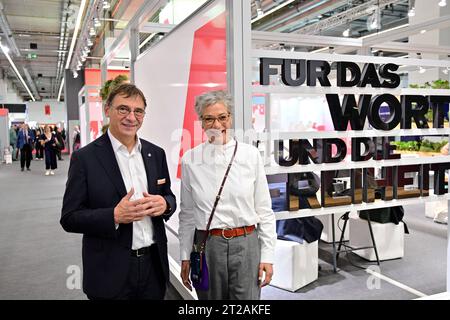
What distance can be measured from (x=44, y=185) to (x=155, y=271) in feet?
29.3

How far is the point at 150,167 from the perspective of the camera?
1.72 m

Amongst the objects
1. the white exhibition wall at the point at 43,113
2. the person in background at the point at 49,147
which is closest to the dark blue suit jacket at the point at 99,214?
the person in background at the point at 49,147

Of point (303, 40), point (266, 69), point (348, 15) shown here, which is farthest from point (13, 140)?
point (266, 69)

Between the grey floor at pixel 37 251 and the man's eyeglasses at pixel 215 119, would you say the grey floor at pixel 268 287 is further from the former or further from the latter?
the man's eyeglasses at pixel 215 119

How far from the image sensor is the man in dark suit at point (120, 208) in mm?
1540

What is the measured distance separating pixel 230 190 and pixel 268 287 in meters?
2.05

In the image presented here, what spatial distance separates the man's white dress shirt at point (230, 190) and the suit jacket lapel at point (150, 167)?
15 cm

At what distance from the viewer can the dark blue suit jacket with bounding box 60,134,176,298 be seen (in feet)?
5.02

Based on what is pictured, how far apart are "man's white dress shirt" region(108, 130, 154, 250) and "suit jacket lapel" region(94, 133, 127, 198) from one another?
0.03 m

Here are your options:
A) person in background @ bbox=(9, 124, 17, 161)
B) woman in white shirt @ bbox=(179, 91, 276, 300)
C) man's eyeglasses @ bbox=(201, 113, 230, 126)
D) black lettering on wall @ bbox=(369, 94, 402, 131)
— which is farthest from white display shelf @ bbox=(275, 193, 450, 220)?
person in background @ bbox=(9, 124, 17, 161)

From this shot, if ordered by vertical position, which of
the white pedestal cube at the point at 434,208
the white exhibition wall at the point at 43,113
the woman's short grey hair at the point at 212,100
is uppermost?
the white exhibition wall at the point at 43,113
